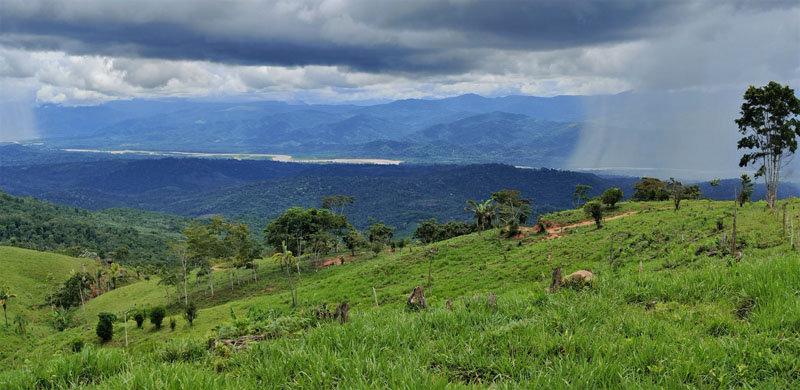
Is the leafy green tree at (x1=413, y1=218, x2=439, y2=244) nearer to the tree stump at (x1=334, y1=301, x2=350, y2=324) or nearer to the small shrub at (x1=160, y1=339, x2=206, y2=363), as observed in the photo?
the tree stump at (x1=334, y1=301, x2=350, y2=324)

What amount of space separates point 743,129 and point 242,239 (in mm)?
62093

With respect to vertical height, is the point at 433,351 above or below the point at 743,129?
below

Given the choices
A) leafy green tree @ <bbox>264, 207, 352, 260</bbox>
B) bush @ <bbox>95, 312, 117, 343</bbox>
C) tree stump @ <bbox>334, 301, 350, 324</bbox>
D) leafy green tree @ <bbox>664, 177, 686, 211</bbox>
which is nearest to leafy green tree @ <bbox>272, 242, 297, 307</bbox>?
leafy green tree @ <bbox>264, 207, 352, 260</bbox>

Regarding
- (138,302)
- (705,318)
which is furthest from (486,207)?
(705,318)

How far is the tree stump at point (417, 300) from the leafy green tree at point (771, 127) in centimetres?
3478

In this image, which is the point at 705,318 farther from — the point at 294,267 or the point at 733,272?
the point at 294,267

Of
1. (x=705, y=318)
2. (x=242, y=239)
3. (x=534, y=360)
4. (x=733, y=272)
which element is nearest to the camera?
(x=534, y=360)

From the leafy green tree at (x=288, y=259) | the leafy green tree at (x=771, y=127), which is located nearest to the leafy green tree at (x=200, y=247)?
the leafy green tree at (x=288, y=259)

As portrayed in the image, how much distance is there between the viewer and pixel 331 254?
214ft

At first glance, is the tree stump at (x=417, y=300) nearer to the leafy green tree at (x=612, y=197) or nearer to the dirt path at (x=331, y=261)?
the leafy green tree at (x=612, y=197)

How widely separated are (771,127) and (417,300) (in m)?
38.4

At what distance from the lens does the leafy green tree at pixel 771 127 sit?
29359 millimetres

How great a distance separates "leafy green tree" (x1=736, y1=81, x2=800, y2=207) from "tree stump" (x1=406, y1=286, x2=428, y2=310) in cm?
3478

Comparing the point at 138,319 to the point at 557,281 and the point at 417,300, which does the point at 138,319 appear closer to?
the point at 417,300
